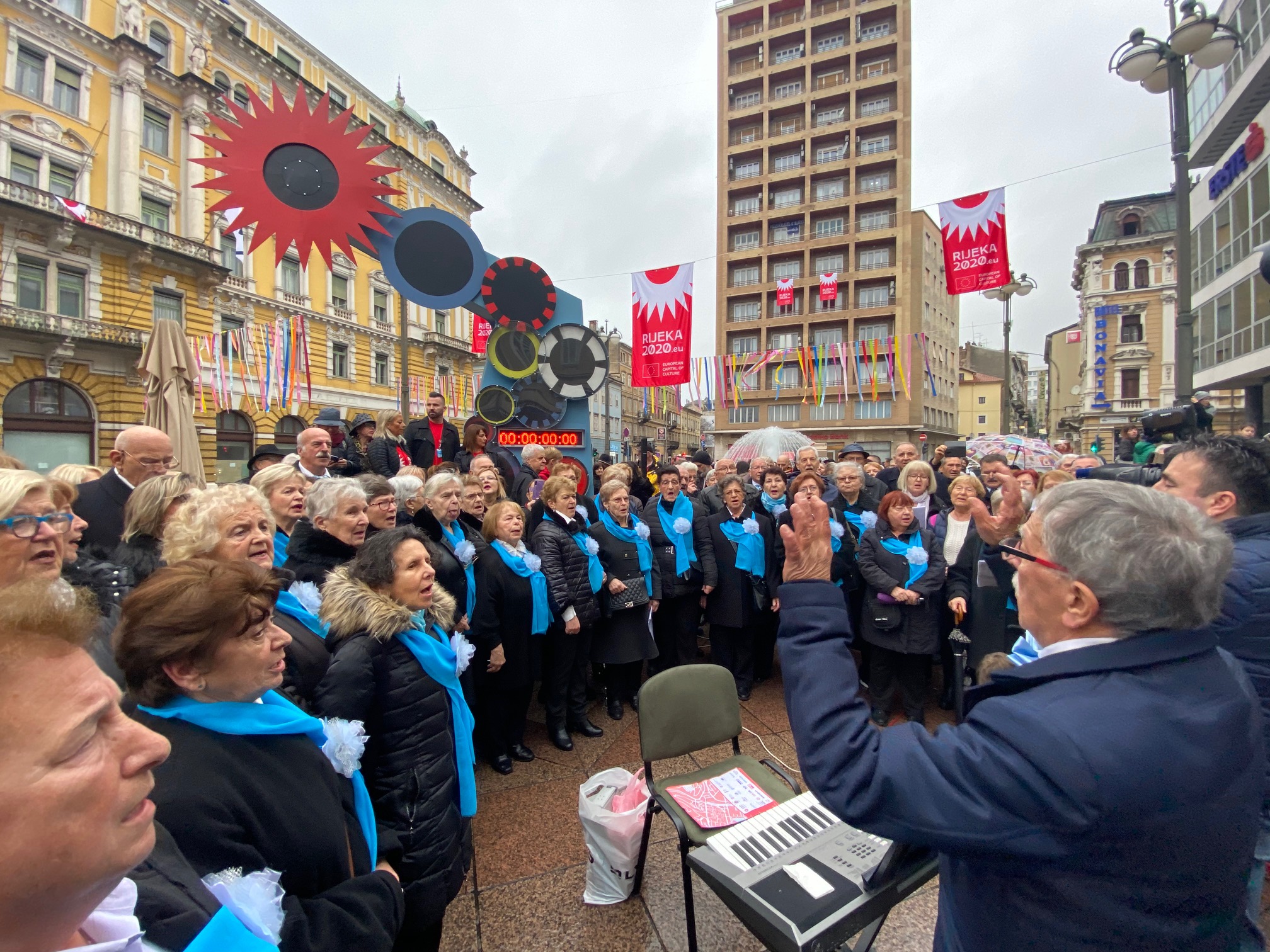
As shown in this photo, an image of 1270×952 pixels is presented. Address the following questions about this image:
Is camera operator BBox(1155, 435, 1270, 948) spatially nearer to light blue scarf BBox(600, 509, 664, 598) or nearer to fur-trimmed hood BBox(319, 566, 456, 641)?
fur-trimmed hood BBox(319, 566, 456, 641)

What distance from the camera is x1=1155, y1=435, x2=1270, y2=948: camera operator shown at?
6.04 ft

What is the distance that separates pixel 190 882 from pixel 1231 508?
11.1ft

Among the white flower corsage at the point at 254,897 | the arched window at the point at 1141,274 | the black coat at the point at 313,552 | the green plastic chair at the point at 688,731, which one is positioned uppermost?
the arched window at the point at 1141,274

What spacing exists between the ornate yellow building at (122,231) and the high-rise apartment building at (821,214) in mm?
27279

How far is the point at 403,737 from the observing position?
2.03m

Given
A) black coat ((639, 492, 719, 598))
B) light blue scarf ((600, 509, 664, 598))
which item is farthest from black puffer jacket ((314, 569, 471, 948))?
black coat ((639, 492, 719, 598))

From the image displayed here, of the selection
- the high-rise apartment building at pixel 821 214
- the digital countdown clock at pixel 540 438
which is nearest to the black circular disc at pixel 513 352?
the digital countdown clock at pixel 540 438

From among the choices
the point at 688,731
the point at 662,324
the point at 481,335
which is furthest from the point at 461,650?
the point at 481,335

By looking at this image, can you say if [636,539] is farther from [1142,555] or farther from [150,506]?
[1142,555]

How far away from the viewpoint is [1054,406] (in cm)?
5050

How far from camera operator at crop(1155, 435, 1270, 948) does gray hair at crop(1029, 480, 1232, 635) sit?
2.16 feet

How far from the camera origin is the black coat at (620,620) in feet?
14.7

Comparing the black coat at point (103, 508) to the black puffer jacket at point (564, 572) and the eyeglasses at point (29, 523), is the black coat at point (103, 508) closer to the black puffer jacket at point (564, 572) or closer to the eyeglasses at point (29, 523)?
the eyeglasses at point (29, 523)

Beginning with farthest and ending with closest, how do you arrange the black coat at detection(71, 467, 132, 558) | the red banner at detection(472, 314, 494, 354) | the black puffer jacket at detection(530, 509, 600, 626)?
the red banner at detection(472, 314, 494, 354) → the black puffer jacket at detection(530, 509, 600, 626) → the black coat at detection(71, 467, 132, 558)
